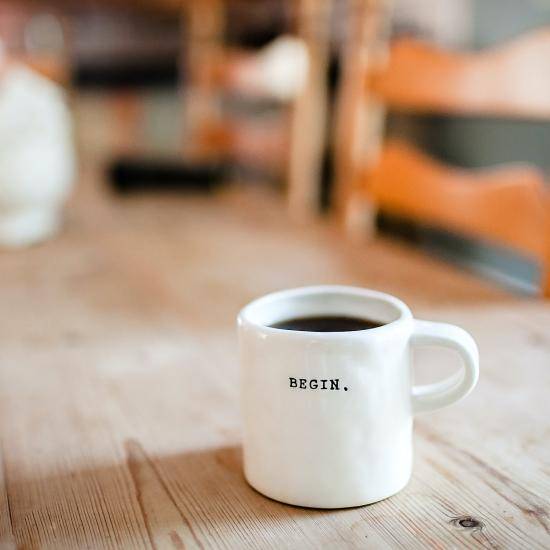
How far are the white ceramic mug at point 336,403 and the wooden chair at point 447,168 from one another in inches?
16.5

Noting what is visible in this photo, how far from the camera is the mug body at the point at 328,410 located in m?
0.39

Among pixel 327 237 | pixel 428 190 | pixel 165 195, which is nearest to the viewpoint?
pixel 428 190

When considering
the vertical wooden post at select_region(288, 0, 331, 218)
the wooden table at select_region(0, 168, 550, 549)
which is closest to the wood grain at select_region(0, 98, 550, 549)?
the wooden table at select_region(0, 168, 550, 549)

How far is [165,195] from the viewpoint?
154 cm

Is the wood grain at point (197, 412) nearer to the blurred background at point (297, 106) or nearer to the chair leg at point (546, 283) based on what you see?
the chair leg at point (546, 283)

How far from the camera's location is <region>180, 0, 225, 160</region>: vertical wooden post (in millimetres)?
1767

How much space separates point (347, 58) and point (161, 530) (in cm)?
100

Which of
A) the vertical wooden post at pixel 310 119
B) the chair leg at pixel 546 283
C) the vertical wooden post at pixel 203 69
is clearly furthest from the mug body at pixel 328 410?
the vertical wooden post at pixel 203 69

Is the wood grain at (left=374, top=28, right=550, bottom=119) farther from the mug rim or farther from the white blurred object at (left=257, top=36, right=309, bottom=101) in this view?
the mug rim

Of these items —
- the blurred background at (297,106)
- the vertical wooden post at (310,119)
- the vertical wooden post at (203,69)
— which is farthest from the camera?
the vertical wooden post at (203,69)

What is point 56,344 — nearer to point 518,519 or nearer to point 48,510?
point 48,510

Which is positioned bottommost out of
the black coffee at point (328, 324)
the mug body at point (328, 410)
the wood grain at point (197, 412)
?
the wood grain at point (197, 412)

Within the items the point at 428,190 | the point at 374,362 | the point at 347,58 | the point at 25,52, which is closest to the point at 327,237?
the point at 428,190

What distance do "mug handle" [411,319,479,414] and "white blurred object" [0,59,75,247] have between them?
790 mm
